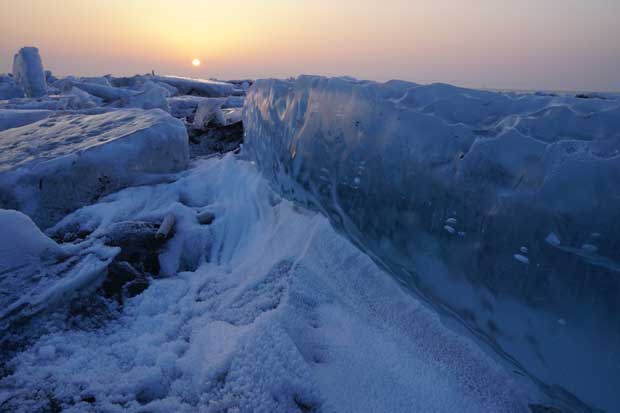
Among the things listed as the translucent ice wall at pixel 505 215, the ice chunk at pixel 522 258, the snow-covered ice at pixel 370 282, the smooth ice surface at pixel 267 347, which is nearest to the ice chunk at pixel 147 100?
the snow-covered ice at pixel 370 282

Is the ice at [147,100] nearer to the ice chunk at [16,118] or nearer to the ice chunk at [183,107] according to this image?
the ice chunk at [183,107]

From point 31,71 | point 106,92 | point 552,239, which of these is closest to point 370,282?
point 552,239

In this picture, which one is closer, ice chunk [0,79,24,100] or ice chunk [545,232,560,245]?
ice chunk [545,232,560,245]

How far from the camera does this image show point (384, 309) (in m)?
1.16

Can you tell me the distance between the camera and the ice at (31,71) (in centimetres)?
855

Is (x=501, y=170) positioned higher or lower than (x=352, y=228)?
higher

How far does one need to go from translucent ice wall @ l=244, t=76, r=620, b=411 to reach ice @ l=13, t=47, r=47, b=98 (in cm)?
1043

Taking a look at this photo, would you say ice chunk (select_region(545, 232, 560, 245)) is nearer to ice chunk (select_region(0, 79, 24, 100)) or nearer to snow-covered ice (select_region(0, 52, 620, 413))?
snow-covered ice (select_region(0, 52, 620, 413))

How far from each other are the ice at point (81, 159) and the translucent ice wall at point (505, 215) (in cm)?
163

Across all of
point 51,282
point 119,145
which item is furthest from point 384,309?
point 119,145

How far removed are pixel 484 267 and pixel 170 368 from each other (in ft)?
2.87

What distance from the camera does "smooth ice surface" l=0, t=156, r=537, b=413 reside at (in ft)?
2.76

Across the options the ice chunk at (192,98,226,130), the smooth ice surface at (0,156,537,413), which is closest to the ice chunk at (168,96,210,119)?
the ice chunk at (192,98,226,130)

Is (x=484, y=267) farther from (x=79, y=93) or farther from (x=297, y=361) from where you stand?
(x=79, y=93)
